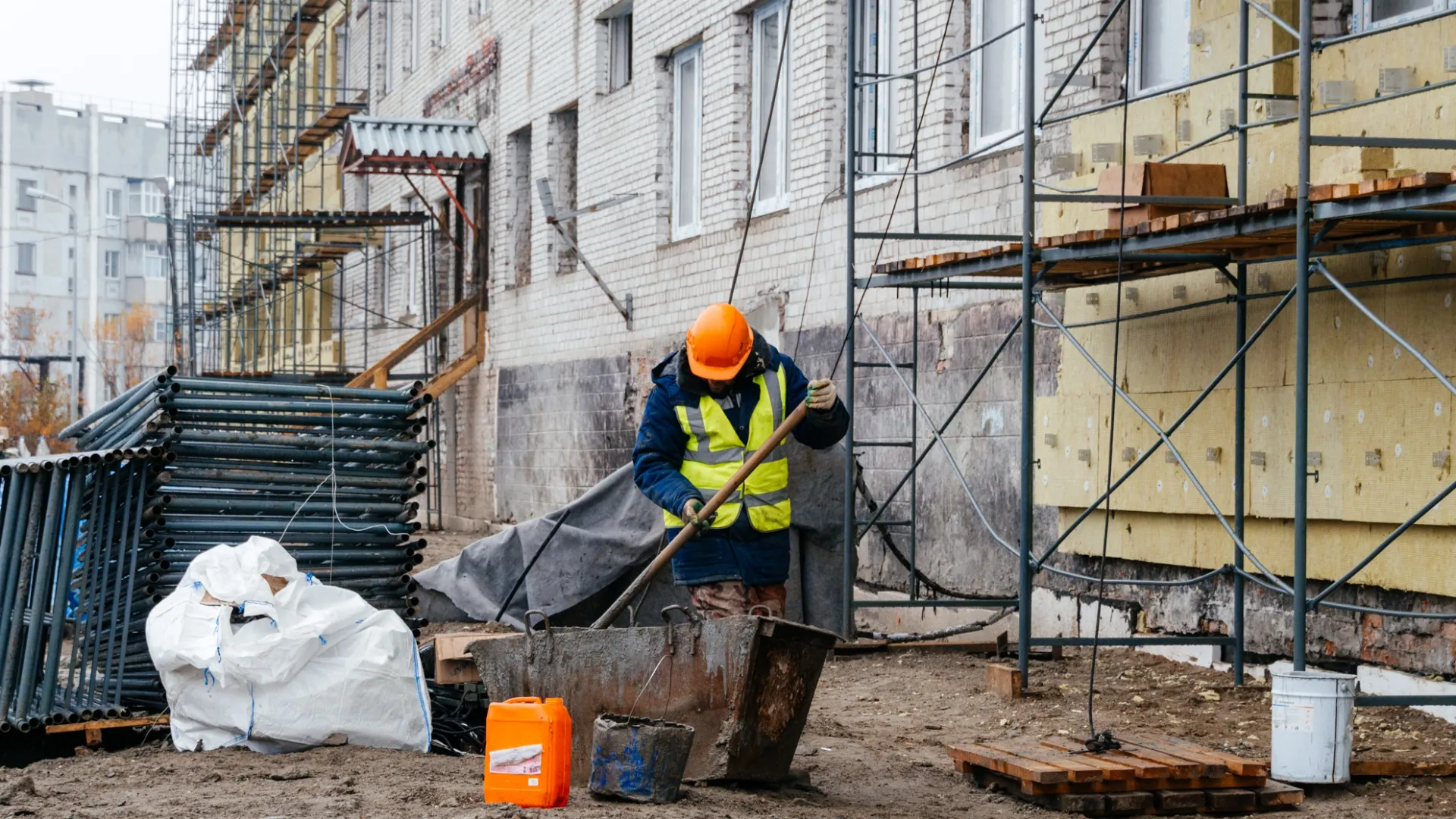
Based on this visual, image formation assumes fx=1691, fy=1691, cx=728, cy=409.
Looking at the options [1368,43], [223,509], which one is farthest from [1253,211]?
[223,509]

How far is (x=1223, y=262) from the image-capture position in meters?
7.75

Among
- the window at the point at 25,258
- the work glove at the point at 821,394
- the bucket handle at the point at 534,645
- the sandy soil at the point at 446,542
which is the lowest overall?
the sandy soil at the point at 446,542

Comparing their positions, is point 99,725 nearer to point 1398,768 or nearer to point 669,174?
point 1398,768

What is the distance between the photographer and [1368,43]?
7.40 m

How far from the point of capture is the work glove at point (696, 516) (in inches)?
255

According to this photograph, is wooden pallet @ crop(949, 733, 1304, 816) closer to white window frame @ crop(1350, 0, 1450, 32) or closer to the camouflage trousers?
the camouflage trousers

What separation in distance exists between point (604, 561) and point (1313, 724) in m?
5.33

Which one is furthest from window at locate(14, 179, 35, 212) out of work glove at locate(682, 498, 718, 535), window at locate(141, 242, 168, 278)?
work glove at locate(682, 498, 718, 535)

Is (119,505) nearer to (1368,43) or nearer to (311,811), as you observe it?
(311,811)

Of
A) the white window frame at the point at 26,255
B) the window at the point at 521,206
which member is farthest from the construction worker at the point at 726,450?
the white window frame at the point at 26,255

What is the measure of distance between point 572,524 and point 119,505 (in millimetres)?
3571

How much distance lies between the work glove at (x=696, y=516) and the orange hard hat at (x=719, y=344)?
55 centimetres

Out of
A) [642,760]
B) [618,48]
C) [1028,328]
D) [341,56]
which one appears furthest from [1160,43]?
[341,56]

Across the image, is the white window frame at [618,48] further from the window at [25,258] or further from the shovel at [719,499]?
the window at [25,258]
